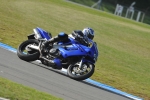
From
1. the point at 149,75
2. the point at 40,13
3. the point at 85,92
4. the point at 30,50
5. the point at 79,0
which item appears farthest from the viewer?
the point at 79,0

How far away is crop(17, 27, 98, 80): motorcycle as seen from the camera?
11352 mm

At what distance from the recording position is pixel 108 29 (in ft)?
91.5

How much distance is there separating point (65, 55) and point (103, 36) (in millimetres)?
13423

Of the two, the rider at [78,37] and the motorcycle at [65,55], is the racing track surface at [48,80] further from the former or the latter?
the rider at [78,37]

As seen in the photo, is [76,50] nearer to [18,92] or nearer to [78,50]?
[78,50]

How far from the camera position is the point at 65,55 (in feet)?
37.6

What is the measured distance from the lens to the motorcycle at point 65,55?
11.4 m

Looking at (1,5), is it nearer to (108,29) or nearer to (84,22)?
(84,22)

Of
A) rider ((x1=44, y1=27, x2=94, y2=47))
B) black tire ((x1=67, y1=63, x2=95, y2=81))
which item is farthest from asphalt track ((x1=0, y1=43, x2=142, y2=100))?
rider ((x1=44, y1=27, x2=94, y2=47))

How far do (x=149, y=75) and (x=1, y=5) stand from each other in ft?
32.8

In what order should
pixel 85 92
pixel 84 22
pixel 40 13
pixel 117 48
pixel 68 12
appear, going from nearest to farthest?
pixel 85 92, pixel 117 48, pixel 40 13, pixel 84 22, pixel 68 12

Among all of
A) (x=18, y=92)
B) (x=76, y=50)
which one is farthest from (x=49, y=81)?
(x=18, y=92)

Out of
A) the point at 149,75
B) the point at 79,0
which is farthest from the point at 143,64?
the point at 79,0

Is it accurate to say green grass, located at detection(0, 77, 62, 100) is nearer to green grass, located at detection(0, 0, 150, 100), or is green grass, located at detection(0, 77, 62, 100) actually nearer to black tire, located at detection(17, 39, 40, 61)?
black tire, located at detection(17, 39, 40, 61)
